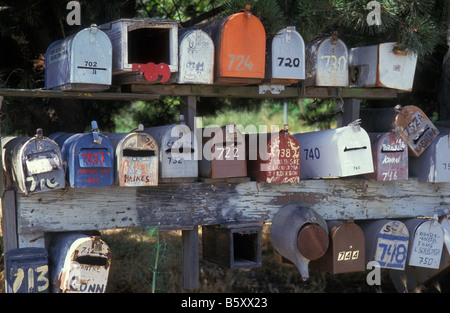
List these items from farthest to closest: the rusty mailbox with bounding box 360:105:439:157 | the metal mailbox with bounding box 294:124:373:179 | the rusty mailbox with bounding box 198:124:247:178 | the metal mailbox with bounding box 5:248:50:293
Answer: the rusty mailbox with bounding box 360:105:439:157
the metal mailbox with bounding box 294:124:373:179
the rusty mailbox with bounding box 198:124:247:178
the metal mailbox with bounding box 5:248:50:293

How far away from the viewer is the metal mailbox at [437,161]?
340cm

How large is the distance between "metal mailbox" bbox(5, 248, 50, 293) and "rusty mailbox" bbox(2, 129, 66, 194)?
28cm

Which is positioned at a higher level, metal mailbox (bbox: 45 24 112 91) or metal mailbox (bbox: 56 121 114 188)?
metal mailbox (bbox: 45 24 112 91)

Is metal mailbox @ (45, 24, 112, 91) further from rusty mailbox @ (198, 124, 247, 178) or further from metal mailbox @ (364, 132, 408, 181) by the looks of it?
metal mailbox @ (364, 132, 408, 181)

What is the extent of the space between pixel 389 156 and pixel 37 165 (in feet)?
6.00

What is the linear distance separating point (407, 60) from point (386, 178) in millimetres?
677

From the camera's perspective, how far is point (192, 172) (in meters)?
2.96

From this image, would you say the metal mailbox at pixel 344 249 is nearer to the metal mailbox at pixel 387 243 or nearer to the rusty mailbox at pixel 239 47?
the metal mailbox at pixel 387 243

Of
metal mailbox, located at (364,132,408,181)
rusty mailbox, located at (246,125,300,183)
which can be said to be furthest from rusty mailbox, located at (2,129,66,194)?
metal mailbox, located at (364,132,408,181)

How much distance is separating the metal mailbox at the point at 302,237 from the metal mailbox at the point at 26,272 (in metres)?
1.21

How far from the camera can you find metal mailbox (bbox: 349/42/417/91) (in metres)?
3.27

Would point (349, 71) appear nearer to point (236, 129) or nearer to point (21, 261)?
point (236, 129)

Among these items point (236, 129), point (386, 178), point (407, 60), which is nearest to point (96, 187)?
point (236, 129)

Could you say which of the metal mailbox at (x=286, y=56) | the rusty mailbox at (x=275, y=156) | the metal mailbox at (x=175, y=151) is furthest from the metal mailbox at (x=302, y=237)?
the metal mailbox at (x=286, y=56)
